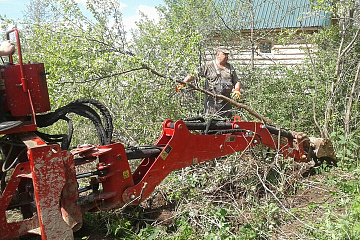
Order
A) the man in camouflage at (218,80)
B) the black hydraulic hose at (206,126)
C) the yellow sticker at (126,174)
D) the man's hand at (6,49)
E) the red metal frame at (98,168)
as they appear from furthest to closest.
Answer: the man in camouflage at (218,80), the black hydraulic hose at (206,126), the yellow sticker at (126,174), the man's hand at (6,49), the red metal frame at (98,168)

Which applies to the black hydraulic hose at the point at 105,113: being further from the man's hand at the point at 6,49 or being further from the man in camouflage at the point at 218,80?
the man in camouflage at the point at 218,80

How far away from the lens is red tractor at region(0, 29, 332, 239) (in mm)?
3348

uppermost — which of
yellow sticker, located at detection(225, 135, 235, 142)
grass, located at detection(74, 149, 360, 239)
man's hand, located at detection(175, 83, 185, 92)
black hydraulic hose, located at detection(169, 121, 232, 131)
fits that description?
man's hand, located at detection(175, 83, 185, 92)

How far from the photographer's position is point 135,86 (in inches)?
231

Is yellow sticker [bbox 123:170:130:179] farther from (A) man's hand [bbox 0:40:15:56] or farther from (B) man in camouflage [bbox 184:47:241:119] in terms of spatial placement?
(B) man in camouflage [bbox 184:47:241:119]

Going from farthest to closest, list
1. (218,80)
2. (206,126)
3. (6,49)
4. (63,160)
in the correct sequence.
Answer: (218,80), (206,126), (6,49), (63,160)

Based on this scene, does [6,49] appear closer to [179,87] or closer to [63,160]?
[63,160]

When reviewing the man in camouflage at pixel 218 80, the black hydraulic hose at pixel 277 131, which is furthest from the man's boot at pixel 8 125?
the man in camouflage at pixel 218 80

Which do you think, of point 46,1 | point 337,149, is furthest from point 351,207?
point 46,1

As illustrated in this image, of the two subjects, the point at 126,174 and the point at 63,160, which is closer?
the point at 63,160

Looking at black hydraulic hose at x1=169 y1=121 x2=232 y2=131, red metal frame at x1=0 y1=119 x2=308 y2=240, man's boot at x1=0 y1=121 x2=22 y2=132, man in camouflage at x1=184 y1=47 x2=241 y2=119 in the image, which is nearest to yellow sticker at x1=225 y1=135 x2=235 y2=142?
red metal frame at x1=0 y1=119 x2=308 y2=240

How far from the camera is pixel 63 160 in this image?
137 inches

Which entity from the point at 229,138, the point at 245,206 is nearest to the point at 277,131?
the point at 229,138

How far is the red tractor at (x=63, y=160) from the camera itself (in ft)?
11.0
